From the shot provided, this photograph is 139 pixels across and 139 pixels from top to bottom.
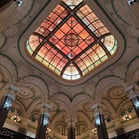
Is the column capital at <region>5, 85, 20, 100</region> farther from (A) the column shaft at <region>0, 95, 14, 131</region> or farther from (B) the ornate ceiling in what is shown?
(B) the ornate ceiling

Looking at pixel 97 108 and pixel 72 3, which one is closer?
pixel 72 3

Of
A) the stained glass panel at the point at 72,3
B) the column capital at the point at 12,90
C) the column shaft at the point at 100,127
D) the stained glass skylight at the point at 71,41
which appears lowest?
the column shaft at the point at 100,127

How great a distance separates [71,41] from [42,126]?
8884 mm

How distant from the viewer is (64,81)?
15367 mm

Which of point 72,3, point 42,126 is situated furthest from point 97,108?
point 72,3

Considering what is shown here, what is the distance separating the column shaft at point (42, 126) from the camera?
38.1 feet

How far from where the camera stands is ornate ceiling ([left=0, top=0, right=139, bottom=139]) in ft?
34.0

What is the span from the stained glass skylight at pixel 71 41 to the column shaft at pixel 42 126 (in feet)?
16.5

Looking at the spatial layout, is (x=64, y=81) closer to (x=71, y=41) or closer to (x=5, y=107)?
(x=71, y=41)

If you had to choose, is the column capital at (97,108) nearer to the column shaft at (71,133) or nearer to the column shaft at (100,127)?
the column shaft at (100,127)

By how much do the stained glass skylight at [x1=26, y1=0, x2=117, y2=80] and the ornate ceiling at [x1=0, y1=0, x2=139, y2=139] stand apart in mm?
1390

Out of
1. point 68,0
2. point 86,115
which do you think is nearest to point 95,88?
point 86,115

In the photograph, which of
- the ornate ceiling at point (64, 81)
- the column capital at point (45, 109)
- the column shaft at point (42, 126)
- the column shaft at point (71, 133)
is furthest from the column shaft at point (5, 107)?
the column shaft at point (71, 133)

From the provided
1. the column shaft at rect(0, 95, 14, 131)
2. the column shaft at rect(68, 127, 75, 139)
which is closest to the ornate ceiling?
the column shaft at rect(68, 127, 75, 139)
